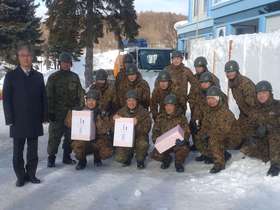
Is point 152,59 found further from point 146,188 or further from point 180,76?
point 146,188

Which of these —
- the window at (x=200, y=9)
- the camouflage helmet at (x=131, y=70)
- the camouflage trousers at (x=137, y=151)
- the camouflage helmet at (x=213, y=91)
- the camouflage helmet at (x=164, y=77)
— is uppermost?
the window at (x=200, y=9)

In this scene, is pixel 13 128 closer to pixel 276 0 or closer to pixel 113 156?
pixel 113 156

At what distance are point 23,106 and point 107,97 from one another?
216cm

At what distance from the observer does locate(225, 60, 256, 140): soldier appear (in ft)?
24.9

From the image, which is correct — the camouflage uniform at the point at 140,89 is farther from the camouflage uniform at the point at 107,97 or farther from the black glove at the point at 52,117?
the black glove at the point at 52,117

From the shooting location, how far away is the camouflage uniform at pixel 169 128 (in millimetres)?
7301

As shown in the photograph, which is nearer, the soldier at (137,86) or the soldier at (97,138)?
the soldier at (97,138)

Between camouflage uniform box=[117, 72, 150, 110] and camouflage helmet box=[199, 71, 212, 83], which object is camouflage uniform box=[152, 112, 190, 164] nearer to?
camouflage uniform box=[117, 72, 150, 110]

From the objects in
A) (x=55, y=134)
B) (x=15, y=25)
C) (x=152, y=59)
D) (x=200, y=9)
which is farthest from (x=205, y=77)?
(x=200, y=9)

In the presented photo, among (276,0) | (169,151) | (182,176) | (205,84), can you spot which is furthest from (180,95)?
(276,0)

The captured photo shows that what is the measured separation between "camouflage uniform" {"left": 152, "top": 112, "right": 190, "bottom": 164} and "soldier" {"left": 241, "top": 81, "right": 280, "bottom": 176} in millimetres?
935

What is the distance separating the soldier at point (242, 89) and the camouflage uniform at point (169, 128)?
928mm

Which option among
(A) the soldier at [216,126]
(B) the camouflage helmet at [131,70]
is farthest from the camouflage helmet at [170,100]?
(B) the camouflage helmet at [131,70]

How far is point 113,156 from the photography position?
8.20m
